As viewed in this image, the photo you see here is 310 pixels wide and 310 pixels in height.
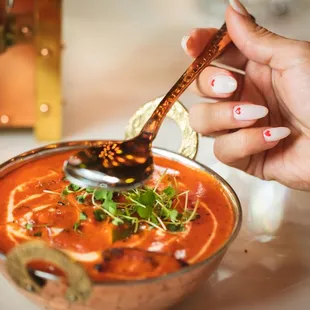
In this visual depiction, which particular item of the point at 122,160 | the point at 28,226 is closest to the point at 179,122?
the point at 122,160

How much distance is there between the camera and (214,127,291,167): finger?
90 centimetres

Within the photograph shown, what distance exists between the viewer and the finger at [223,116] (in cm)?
91

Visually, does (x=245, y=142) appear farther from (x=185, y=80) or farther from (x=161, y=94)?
(x=161, y=94)

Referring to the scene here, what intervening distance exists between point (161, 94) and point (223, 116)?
1.30ft

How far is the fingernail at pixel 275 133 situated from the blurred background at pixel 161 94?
0.12m

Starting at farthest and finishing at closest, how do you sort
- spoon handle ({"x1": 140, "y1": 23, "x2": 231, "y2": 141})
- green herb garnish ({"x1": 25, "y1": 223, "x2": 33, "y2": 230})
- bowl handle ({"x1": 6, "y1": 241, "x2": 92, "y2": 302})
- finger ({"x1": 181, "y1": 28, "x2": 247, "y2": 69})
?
finger ({"x1": 181, "y1": 28, "x2": 247, "y2": 69}), spoon handle ({"x1": 140, "y1": 23, "x2": 231, "y2": 141}), green herb garnish ({"x1": 25, "y1": 223, "x2": 33, "y2": 230}), bowl handle ({"x1": 6, "y1": 241, "x2": 92, "y2": 302})

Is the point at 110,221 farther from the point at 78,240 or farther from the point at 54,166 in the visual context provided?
the point at 54,166

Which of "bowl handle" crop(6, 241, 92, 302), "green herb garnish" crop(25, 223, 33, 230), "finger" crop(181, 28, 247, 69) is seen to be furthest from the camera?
"finger" crop(181, 28, 247, 69)

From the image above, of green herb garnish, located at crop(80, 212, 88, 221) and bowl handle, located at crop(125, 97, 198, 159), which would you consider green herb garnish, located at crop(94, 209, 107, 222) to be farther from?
bowl handle, located at crop(125, 97, 198, 159)

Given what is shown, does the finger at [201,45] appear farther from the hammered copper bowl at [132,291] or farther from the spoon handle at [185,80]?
the hammered copper bowl at [132,291]

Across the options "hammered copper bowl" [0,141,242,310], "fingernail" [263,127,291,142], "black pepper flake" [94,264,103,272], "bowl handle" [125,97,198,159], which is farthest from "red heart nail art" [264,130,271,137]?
"black pepper flake" [94,264,103,272]

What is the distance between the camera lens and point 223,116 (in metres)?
0.94

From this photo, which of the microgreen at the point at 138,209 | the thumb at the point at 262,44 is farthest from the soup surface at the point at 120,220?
the thumb at the point at 262,44

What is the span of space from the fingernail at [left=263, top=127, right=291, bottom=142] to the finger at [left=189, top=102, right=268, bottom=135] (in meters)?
0.02
